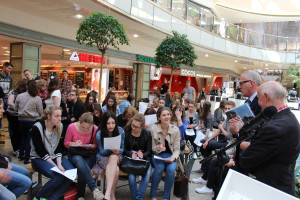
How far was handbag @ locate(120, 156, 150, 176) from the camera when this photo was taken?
3.47 metres

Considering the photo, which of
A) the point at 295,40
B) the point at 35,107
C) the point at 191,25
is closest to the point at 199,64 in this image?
the point at 191,25

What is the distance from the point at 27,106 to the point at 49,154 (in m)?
1.64

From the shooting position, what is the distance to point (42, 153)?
3.30 meters

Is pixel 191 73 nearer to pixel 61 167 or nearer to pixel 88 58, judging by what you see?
pixel 88 58

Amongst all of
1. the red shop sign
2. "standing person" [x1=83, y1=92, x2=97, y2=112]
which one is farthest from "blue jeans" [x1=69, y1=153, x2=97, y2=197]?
the red shop sign

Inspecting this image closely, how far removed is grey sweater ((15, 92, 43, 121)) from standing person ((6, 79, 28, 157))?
356 millimetres

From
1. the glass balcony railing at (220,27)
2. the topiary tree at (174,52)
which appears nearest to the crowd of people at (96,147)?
the topiary tree at (174,52)

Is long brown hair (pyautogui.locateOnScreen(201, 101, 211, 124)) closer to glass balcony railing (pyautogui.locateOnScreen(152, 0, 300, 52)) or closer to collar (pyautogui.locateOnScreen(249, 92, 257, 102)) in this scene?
collar (pyautogui.locateOnScreen(249, 92, 257, 102))

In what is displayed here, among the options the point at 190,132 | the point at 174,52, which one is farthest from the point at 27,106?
the point at 174,52

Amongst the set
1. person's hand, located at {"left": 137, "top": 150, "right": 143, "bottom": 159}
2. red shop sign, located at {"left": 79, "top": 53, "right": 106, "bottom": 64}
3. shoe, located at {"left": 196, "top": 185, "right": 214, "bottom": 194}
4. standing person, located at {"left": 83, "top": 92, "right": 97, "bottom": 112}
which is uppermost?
red shop sign, located at {"left": 79, "top": 53, "right": 106, "bottom": 64}

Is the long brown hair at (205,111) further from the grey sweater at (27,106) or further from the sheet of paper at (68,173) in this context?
the grey sweater at (27,106)

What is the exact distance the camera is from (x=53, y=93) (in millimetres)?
4898

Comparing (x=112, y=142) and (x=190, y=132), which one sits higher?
(x=112, y=142)

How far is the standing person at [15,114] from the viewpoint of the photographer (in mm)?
4952
